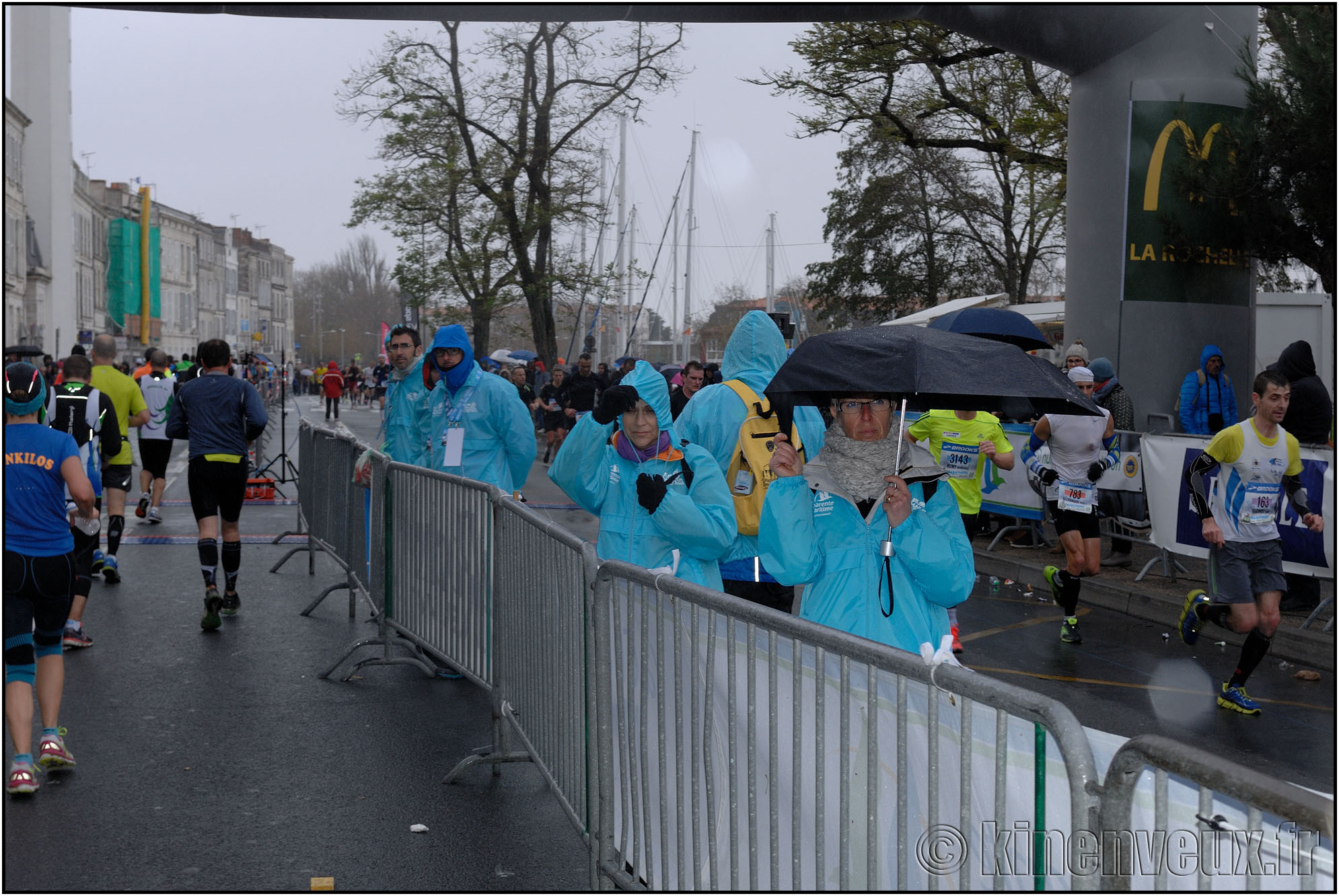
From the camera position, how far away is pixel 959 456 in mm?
8992

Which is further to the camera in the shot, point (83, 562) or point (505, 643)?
point (83, 562)

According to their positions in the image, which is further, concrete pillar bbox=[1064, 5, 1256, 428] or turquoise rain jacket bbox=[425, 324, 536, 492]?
concrete pillar bbox=[1064, 5, 1256, 428]

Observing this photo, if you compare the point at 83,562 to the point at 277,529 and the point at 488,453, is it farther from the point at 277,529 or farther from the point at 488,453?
the point at 277,529

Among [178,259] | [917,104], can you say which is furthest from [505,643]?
[178,259]

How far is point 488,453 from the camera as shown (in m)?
7.98

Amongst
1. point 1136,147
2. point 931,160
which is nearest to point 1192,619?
point 1136,147

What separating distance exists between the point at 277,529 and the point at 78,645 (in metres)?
6.45

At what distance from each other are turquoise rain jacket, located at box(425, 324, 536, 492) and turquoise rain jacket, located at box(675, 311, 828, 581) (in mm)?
1640

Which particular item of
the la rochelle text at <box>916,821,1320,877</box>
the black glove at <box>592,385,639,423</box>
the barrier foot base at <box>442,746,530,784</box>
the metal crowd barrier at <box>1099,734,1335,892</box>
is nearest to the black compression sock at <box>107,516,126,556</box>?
the barrier foot base at <box>442,746,530,784</box>

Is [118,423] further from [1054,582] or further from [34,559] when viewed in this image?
[1054,582]

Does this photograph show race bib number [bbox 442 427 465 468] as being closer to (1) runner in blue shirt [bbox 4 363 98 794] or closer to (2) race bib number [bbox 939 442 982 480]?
(1) runner in blue shirt [bbox 4 363 98 794]

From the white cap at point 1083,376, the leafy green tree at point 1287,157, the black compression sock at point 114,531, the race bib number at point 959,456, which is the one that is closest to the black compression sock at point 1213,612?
the race bib number at point 959,456

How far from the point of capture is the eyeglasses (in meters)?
4.25

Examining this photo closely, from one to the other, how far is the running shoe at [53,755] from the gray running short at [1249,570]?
19.2ft
